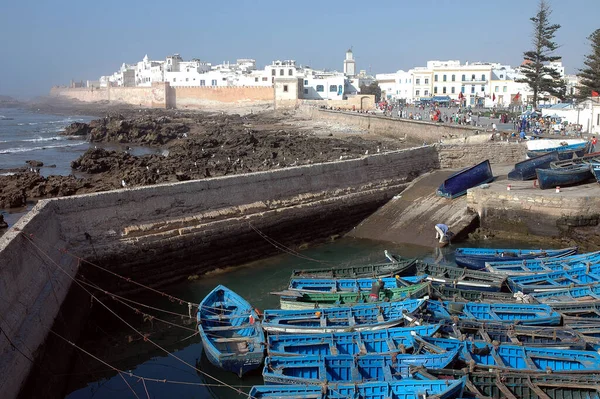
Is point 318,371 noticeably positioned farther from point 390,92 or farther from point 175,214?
point 390,92

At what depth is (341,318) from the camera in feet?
41.5

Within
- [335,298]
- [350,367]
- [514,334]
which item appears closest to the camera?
[350,367]

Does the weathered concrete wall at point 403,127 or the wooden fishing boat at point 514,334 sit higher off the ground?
the weathered concrete wall at point 403,127

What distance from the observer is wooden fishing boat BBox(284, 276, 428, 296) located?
14.7m

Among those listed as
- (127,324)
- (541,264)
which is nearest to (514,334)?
(541,264)

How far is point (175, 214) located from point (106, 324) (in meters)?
4.30

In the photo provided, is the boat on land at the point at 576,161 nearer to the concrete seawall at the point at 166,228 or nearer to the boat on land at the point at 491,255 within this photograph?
the concrete seawall at the point at 166,228

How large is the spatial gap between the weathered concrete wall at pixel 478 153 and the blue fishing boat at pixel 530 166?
311cm

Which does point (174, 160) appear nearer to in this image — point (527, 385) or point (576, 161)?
point (576, 161)

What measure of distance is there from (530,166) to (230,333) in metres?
16.6

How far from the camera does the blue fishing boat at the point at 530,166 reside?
24.1 metres

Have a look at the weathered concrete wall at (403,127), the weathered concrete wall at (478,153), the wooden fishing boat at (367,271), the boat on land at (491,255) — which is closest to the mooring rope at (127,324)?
the wooden fishing boat at (367,271)

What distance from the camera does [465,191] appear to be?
930 inches

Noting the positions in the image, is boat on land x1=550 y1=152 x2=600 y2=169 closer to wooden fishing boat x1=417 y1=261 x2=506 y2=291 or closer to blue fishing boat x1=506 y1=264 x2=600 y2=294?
blue fishing boat x1=506 y1=264 x2=600 y2=294
